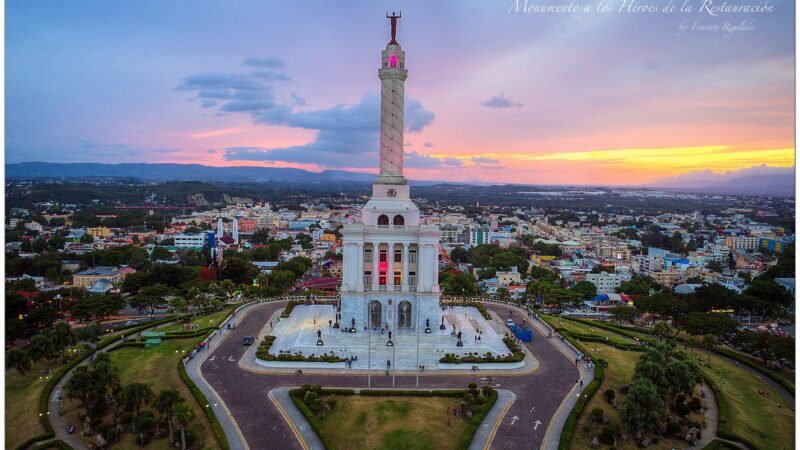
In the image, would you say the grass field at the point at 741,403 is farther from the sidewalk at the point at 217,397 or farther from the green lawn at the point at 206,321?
the green lawn at the point at 206,321

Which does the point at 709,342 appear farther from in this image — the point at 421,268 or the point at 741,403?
the point at 421,268

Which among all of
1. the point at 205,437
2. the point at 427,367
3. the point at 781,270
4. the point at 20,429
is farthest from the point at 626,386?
the point at 781,270

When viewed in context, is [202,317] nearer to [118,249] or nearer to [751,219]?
[118,249]

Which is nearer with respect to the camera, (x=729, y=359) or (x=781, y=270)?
(x=729, y=359)

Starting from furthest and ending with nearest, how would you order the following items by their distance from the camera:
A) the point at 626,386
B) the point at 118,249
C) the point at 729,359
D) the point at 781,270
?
the point at 118,249, the point at 781,270, the point at 729,359, the point at 626,386

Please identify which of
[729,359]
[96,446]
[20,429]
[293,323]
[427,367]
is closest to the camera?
[96,446]

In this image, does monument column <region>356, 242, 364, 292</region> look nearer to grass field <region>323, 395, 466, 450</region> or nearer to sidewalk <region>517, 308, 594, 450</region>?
grass field <region>323, 395, 466, 450</region>

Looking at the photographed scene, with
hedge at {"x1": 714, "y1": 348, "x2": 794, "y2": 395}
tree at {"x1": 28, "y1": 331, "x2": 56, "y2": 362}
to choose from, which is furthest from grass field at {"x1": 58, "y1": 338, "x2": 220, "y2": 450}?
hedge at {"x1": 714, "y1": 348, "x2": 794, "y2": 395}
